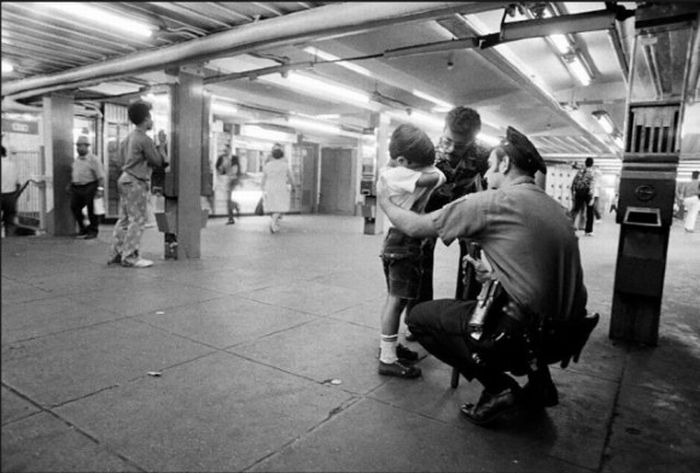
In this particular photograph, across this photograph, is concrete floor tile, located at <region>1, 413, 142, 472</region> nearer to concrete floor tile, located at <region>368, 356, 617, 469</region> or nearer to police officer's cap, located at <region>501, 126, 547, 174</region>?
concrete floor tile, located at <region>368, 356, 617, 469</region>

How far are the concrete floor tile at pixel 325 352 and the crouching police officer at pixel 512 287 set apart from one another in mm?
703

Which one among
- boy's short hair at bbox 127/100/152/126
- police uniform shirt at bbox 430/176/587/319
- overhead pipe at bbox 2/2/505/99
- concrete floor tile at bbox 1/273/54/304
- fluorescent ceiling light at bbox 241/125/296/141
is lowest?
concrete floor tile at bbox 1/273/54/304

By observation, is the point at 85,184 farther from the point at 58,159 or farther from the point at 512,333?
the point at 512,333

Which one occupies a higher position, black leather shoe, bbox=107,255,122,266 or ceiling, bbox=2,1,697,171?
ceiling, bbox=2,1,697,171

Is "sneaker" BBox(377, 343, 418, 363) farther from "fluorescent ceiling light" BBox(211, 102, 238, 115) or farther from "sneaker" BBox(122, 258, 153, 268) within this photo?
"fluorescent ceiling light" BBox(211, 102, 238, 115)

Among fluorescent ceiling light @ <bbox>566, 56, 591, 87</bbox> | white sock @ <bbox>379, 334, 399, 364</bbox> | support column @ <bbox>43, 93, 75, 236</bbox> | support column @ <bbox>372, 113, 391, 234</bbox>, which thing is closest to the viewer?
white sock @ <bbox>379, 334, 399, 364</bbox>

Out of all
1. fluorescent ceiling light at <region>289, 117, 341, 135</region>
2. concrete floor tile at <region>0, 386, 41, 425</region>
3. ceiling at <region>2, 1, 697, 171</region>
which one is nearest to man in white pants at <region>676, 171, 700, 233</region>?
ceiling at <region>2, 1, 697, 171</region>

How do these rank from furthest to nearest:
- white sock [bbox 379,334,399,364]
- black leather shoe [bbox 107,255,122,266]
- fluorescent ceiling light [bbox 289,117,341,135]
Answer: fluorescent ceiling light [bbox 289,117,341,135]
black leather shoe [bbox 107,255,122,266]
white sock [bbox 379,334,399,364]

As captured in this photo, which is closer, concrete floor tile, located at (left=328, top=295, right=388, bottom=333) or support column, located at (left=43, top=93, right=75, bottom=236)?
concrete floor tile, located at (left=328, top=295, right=388, bottom=333)

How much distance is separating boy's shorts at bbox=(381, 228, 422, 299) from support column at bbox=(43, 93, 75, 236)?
8261 millimetres

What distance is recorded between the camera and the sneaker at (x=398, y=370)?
2889 mm

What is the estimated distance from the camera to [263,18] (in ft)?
13.5

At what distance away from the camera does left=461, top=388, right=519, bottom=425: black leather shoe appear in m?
2.31

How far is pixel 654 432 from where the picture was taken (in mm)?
2354
